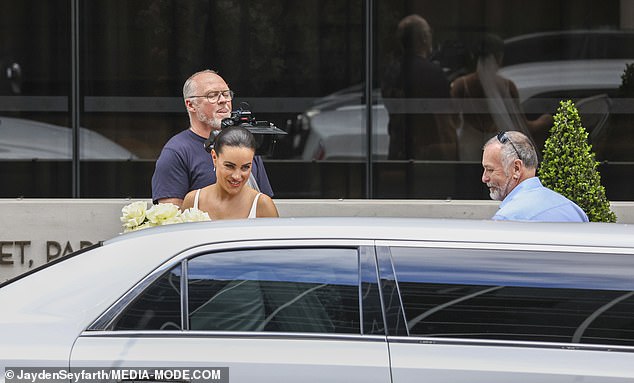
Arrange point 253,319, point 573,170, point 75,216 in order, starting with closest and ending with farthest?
point 253,319 → point 573,170 → point 75,216

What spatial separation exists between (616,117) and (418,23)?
2.00 meters

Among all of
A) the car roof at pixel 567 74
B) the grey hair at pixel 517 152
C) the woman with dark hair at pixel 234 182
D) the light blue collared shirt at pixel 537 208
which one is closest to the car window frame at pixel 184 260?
the light blue collared shirt at pixel 537 208

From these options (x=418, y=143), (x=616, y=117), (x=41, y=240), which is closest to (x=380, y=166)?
(x=418, y=143)

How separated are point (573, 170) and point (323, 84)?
109 inches

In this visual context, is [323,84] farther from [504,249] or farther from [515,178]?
[504,249]

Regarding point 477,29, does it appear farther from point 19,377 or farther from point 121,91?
point 19,377

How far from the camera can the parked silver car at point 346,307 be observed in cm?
407

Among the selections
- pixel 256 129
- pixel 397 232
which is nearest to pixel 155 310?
pixel 397 232

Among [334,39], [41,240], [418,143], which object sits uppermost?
[334,39]

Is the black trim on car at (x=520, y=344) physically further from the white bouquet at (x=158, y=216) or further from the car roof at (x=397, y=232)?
the white bouquet at (x=158, y=216)

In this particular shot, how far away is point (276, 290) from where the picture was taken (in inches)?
168

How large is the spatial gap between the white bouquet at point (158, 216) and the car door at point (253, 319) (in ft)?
4.46

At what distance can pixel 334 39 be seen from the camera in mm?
10914

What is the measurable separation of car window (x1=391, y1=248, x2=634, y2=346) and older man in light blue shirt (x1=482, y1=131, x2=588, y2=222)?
1.42 metres
